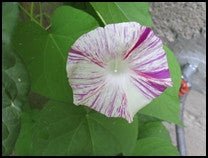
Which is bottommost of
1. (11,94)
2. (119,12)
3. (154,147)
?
(154,147)

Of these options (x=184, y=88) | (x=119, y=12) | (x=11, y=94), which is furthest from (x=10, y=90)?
(x=184, y=88)

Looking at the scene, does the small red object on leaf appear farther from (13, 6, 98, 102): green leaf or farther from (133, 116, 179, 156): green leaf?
(13, 6, 98, 102): green leaf

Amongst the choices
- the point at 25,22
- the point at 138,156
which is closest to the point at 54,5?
the point at 25,22

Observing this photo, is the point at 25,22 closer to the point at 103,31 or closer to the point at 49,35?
the point at 49,35

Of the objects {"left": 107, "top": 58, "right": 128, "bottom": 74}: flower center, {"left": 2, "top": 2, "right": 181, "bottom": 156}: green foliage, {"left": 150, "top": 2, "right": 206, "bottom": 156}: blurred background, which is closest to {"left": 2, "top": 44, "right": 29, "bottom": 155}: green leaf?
{"left": 2, "top": 2, "right": 181, "bottom": 156}: green foliage

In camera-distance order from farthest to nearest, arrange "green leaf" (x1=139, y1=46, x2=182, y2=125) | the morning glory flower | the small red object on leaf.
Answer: the small red object on leaf, "green leaf" (x1=139, y1=46, x2=182, y2=125), the morning glory flower

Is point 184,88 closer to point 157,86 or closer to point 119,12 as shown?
point 119,12

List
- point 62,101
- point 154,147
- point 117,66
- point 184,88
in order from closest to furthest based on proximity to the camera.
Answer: point 117,66 < point 62,101 < point 154,147 < point 184,88
